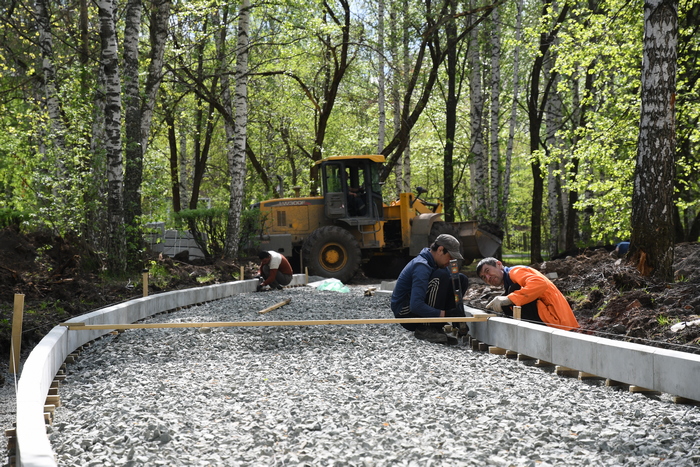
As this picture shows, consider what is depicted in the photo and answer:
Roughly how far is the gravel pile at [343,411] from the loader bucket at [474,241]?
1139 cm

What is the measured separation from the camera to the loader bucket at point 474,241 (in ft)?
60.0

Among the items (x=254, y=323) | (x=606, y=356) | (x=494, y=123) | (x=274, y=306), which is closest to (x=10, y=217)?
(x=274, y=306)

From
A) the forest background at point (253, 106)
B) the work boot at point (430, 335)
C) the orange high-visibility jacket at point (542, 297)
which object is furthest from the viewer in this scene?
the forest background at point (253, 106)

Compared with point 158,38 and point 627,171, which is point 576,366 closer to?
point 627,171

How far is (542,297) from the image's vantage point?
6.98 m

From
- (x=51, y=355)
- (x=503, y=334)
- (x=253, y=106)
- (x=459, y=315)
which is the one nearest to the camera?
(x=51, y=355)

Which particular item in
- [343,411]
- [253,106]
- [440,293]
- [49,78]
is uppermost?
[253,106]

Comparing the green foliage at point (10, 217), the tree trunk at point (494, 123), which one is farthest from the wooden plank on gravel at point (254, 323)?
the tree trunk at point (494, 123)

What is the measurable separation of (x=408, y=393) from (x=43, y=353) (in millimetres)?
2761

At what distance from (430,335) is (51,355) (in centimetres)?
395

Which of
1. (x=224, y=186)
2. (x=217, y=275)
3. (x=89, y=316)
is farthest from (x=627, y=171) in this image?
(x=224, y=186)

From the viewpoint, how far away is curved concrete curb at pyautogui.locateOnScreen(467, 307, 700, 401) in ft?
15.3

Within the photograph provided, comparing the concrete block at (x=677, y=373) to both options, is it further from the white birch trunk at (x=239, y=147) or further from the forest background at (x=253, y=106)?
the white birch trunk at (x=239, y=147)

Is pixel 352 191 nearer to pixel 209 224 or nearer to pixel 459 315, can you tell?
pixel 209 224
